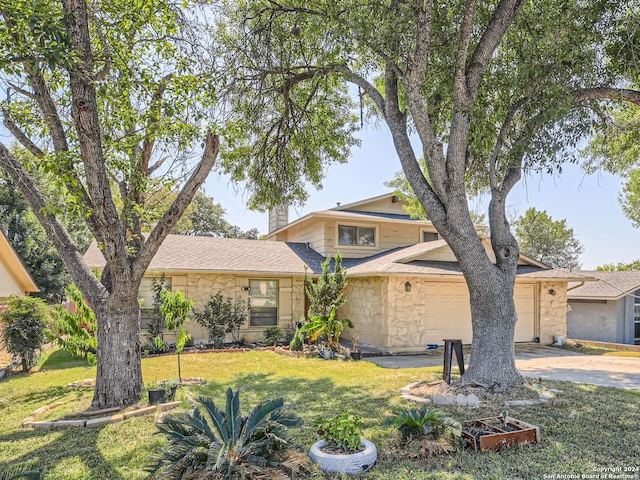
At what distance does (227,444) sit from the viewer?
346cm

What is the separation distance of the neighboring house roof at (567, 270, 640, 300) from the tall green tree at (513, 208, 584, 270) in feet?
61.4

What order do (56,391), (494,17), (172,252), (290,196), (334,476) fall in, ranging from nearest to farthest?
(334,476) < (494,17) < (56,391) < (290,196) < (172,252)

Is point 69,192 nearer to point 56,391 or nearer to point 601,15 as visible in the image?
point 56,391

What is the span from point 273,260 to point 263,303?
1654mm

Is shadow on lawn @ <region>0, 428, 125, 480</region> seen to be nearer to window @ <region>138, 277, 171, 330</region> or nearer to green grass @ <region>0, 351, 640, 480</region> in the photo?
green grass @ <region>0, 351, 640, 480</region>

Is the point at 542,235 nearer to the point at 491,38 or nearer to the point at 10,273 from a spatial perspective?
the point at 491,38

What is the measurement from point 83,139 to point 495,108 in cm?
749

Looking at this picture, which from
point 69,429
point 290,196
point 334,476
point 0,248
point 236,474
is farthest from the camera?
point 290,196

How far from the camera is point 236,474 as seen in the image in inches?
131

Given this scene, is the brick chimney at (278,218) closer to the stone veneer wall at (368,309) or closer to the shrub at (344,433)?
the stone veneer wall at (368,309)

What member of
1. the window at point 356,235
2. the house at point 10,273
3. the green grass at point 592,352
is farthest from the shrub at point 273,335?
the green grass at point 592,352

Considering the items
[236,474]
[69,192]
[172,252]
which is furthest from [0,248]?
[236,474]

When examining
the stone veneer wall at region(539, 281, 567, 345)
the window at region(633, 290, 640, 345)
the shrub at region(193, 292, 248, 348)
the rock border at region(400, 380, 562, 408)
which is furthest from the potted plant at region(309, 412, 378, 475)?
the window at region(633, 290, 640, 345)

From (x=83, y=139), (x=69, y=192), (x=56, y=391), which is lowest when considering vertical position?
(x=56, y=391)
